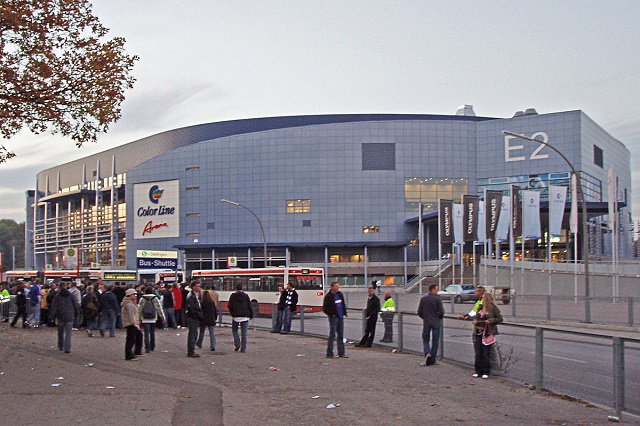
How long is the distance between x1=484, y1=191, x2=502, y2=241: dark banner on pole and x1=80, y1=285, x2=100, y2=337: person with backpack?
39455 millimetres

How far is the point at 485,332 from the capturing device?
44.9 feet

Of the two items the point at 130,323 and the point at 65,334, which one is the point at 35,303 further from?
the point at 130,323

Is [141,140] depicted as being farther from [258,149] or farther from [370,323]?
[370,323]

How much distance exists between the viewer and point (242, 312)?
62.4 feet

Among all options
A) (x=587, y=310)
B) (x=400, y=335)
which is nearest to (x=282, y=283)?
(x=587, y=310)

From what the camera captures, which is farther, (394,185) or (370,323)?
(394,185)

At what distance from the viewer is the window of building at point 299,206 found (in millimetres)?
98394

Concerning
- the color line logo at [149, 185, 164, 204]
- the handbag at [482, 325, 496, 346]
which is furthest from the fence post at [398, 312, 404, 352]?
the color line logo at [149, 185, 164, 204]

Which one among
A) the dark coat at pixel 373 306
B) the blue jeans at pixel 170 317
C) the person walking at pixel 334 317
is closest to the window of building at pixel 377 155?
the blue jeans at pixel 170 317

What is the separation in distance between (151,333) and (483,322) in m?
8.98

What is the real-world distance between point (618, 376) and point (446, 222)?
195ft

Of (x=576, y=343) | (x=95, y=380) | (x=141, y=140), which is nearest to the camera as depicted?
(x=576, y=343)

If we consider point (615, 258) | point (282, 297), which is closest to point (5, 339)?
point (282, 297)

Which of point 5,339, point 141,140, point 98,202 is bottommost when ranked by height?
point 5,339
